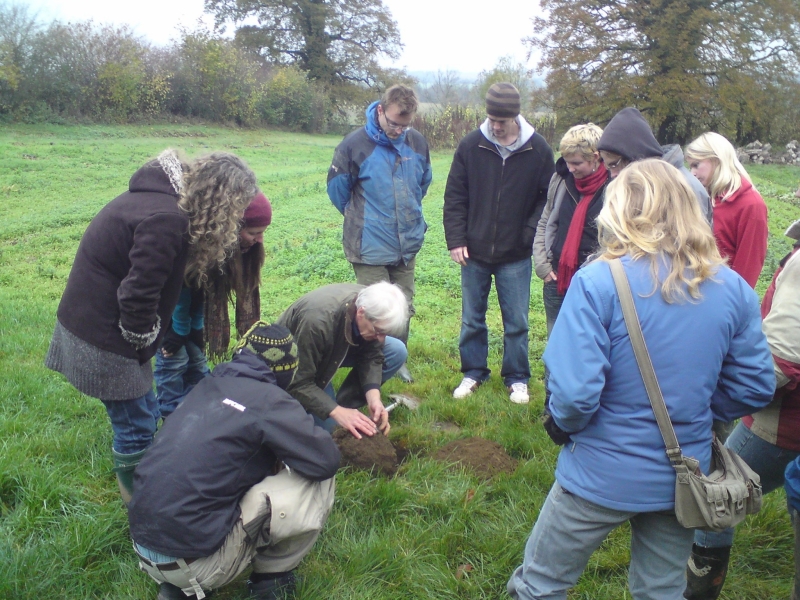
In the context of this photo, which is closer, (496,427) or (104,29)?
(496,427)

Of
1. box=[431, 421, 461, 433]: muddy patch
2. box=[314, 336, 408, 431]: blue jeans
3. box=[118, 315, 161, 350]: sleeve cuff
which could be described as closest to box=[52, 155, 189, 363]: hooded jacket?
box=[118, 315, 161, 350]: sleeve cuff

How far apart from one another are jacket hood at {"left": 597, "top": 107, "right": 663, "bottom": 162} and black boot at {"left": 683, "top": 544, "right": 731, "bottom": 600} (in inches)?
79.2

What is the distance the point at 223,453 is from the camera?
8.34ft

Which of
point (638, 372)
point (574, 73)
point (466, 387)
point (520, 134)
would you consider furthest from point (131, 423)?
point (574, 73)

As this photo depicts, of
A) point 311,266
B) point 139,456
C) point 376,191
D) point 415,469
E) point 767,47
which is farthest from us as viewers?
point 767,47

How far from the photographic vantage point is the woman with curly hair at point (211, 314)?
367cm

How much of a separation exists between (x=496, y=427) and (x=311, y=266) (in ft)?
18.1

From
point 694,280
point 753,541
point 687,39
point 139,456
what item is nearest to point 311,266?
point 139,456

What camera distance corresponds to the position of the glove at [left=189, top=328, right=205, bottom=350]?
13.6 ft

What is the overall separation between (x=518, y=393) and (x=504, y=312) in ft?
2.16

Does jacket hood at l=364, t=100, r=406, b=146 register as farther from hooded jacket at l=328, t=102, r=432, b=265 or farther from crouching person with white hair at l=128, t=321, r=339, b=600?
crouching person with white hair at l=128, t=321, r=339, b=600

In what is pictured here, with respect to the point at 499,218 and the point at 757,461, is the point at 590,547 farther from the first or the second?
the point at 499,218

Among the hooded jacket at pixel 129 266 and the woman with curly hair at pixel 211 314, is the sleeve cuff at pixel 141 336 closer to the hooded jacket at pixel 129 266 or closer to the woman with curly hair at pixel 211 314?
the hooded jacket at pixel 129 266

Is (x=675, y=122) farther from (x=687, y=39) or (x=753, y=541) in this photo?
(x=753, y=541)
